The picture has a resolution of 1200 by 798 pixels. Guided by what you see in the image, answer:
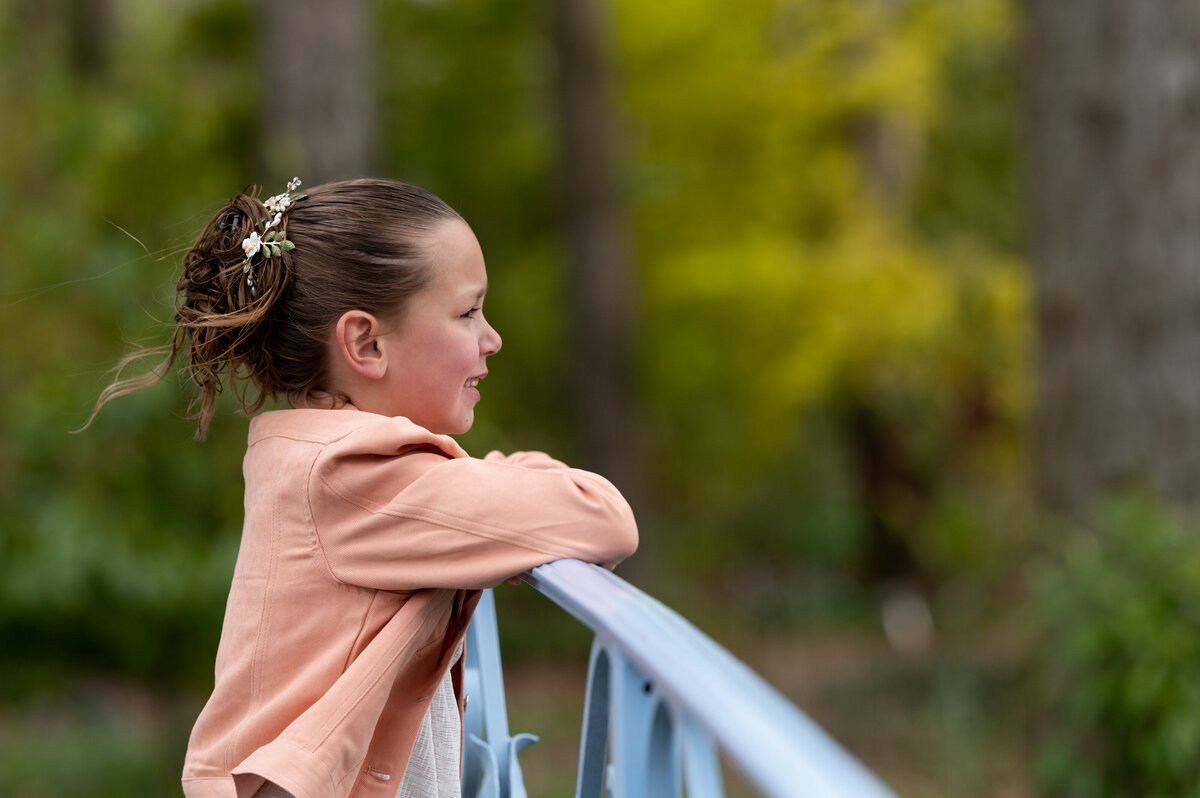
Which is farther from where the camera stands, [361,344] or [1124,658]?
[1124,658]

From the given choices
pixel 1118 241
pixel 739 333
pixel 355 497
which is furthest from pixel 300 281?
pixel 739 333

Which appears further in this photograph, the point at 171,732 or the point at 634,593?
the point at 171,732

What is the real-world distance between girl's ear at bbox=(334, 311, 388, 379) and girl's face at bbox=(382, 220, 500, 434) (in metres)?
0.02

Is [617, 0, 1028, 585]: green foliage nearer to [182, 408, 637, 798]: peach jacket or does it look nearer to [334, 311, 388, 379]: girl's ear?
[334, 311, 388, 379]: girl's ear

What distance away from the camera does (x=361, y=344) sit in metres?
1.62

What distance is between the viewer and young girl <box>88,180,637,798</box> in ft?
4.54

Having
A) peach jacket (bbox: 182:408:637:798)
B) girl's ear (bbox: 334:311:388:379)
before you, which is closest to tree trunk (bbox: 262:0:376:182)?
girl's ear (bbox: 334:311:388:379)

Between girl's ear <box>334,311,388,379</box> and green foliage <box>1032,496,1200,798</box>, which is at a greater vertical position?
girl's ear <box>334,311,388,379</box>

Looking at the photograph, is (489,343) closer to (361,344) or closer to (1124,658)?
(361,344)

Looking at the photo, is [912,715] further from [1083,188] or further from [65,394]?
[65,394]

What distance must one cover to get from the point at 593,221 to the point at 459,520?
7.90 m

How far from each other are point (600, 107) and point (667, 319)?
1.65 m

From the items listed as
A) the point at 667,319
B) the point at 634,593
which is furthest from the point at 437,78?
the point at 634,593

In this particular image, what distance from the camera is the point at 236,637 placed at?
154 centimetres
